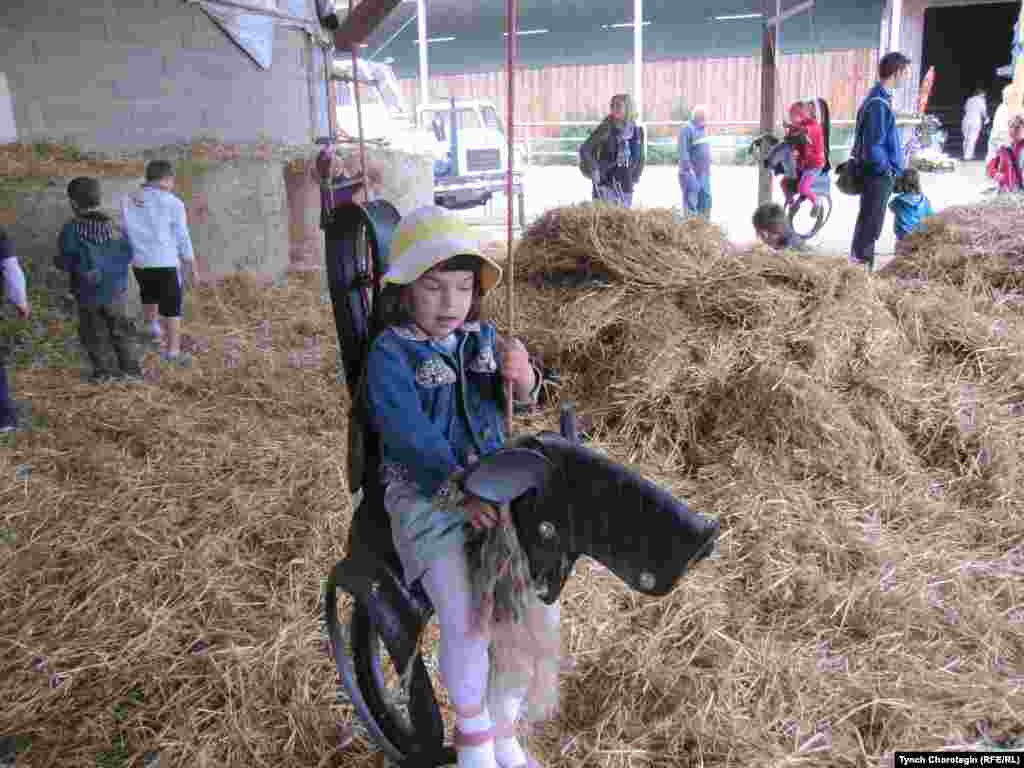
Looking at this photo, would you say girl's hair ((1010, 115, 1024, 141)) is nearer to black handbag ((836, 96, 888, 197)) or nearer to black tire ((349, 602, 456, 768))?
black handbag ((836, 96, 888, 197))

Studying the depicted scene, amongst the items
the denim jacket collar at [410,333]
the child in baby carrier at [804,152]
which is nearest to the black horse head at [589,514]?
the denim jacket collar at [410,333]

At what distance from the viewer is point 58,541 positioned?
10.1 feet

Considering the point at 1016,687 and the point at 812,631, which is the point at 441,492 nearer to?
the point at 812,631

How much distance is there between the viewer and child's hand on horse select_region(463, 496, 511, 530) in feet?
4.91

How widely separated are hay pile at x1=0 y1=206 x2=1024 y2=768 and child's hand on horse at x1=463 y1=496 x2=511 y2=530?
35.1 inches

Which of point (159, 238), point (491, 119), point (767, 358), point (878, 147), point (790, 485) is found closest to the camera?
point (790, 485)

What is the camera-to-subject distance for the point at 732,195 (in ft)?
47.3

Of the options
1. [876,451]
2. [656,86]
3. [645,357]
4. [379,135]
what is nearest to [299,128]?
[379,135]

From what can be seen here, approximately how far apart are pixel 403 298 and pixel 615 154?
618 cm

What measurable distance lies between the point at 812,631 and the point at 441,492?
1553mm

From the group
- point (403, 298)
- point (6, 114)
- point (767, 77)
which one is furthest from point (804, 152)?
point (403, 298)

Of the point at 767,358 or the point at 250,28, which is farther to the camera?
the point at 250,28

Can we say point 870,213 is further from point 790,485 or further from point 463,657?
point 463,657

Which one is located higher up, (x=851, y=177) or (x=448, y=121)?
(x=448, y=121)
